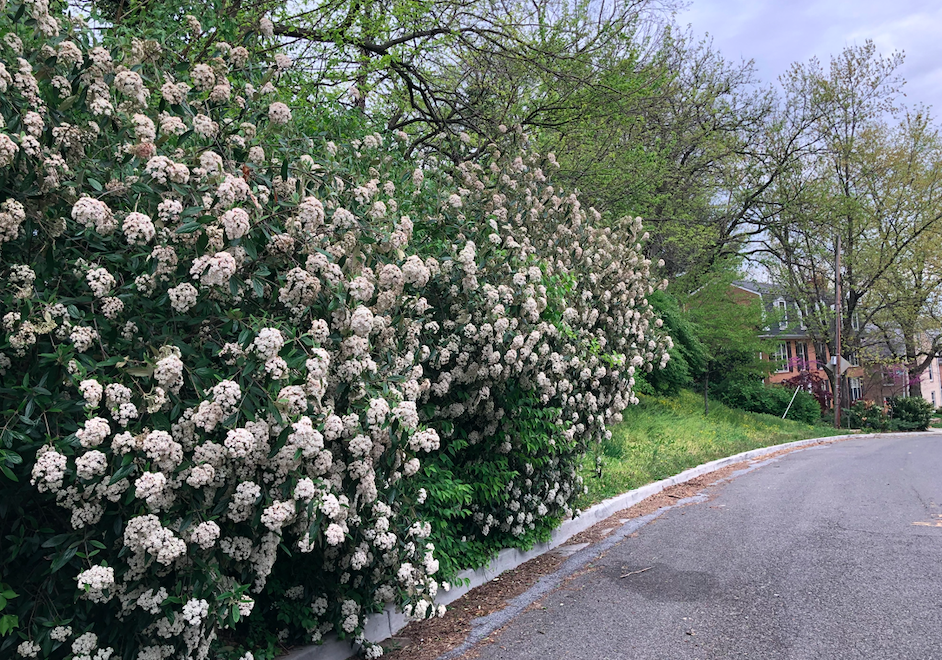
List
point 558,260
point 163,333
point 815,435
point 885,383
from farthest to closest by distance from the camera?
point 885,383
point 815,435
point 558,260
point 163,333

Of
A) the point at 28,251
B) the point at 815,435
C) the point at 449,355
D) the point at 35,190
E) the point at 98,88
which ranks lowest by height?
the point at 815,435

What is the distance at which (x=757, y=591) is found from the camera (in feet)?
18.5

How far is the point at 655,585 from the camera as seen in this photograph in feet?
19.6

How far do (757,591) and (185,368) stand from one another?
4.97 meters

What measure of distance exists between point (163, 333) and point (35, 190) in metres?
0.86

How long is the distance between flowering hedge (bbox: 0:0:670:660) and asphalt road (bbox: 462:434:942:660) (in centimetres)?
146

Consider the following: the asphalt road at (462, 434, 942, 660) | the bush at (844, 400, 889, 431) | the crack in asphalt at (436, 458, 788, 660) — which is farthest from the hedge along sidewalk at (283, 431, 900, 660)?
the bush at (844, 400, 889, 431)

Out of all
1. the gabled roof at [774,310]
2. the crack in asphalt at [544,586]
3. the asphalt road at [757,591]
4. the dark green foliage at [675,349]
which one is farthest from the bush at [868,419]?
the crack in asphalt at [544,586]

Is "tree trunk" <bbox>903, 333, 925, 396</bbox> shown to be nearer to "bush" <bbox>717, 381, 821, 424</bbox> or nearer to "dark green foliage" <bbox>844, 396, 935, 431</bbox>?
"dark green foliage" <bbox>844, 396, 935, 431</bbox>

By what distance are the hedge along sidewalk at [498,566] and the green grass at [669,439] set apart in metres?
0.21

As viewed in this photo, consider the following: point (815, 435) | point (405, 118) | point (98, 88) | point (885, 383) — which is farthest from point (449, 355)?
point (885, 383)

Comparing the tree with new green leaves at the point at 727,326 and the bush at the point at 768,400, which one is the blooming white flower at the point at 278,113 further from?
the bush at the point at 768,400

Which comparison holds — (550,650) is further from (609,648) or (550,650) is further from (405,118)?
(405,118)

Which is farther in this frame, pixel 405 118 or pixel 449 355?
pixel 405 118
